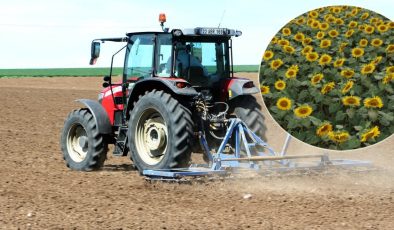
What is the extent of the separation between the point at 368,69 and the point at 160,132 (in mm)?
3956

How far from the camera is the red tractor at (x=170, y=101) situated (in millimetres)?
9000

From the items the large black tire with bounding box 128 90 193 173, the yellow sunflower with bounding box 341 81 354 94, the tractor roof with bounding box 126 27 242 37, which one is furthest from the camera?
the tractor roof with bounding box 126 27 242 37

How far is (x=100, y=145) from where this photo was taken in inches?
407

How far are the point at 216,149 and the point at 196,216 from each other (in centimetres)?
278

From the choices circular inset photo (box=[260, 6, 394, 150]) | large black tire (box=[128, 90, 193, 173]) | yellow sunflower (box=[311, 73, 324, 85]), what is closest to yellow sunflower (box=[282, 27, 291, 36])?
circular inset photo (box=[260, 6, 394, 150])

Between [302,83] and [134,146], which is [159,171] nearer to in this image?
[134,146]

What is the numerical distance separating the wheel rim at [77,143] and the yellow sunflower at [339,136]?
545 cm

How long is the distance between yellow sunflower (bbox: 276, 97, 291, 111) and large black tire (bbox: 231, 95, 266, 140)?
3.65 m

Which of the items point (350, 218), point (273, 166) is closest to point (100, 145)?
point (273, 166)

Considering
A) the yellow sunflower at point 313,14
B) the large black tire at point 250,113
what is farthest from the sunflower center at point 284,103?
the large black tire at point 250,113

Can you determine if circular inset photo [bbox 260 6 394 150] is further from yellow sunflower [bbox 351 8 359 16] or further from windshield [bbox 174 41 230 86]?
windshield [bbox 174 41 230 86]

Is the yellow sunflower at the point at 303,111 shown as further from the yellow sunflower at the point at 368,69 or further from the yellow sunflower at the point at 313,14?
the yellow sunflower at the point at 313,14

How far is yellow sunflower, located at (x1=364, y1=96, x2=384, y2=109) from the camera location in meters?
5.89

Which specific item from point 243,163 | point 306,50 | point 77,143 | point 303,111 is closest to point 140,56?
point 77,143
